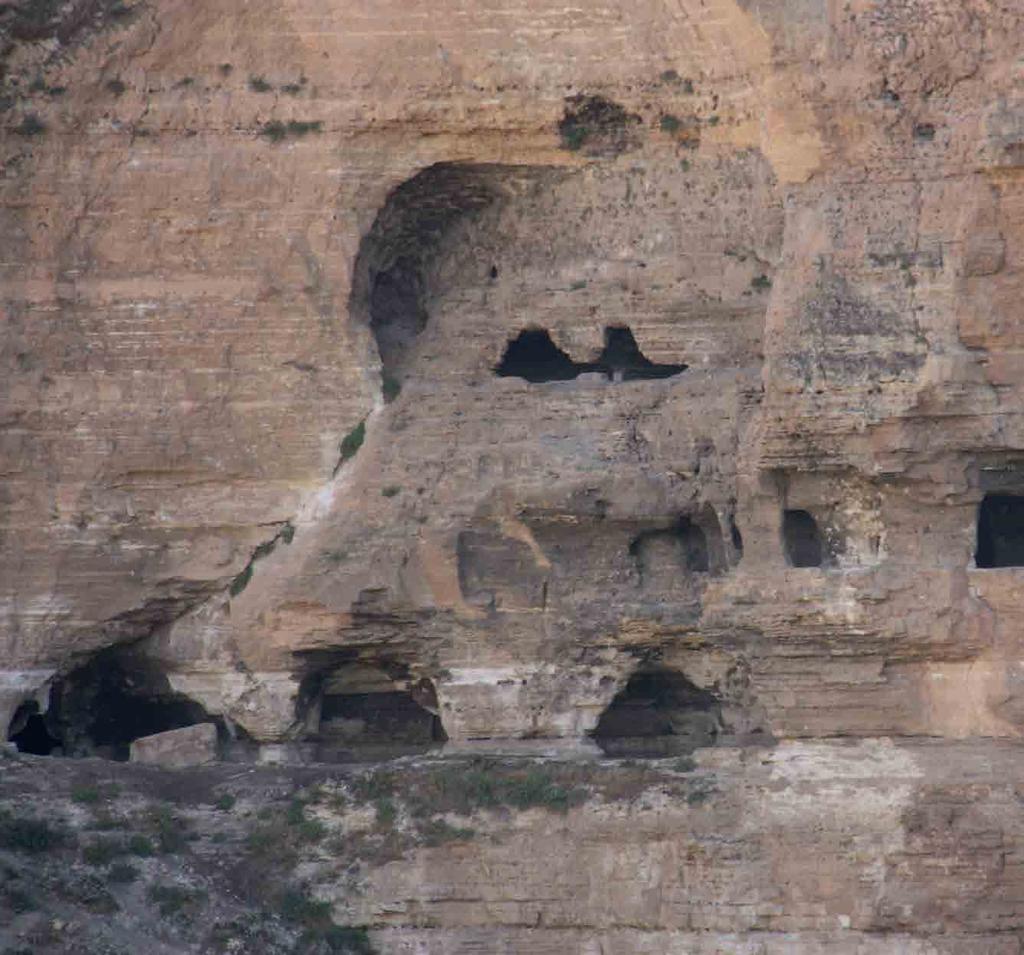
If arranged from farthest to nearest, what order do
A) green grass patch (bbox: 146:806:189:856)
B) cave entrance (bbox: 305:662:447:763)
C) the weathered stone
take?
cave entrance (bbox: 305:662:447:763)
the weathered stone
green grass patch (bbox: 146:806:189:856)

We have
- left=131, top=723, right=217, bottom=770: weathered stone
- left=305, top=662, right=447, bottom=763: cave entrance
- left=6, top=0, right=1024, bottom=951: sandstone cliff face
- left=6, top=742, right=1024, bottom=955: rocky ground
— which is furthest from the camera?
left=305, top=662, right=447, bottom=763: cave entrance

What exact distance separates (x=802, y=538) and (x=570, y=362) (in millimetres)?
3319

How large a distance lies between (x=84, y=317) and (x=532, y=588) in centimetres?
525

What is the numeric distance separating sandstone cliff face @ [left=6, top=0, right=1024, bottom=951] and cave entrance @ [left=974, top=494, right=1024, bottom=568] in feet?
0.17

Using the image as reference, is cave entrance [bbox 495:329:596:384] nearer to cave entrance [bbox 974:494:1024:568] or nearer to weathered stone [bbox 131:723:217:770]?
cave entrance [bbox 974:494:1024:568]

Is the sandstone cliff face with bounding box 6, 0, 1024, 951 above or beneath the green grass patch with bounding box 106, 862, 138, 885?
above

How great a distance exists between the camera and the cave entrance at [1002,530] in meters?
35.2

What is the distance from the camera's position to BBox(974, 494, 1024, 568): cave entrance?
35.2 metres

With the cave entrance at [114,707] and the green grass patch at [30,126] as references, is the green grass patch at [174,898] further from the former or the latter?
the green grass patch at [30,126]

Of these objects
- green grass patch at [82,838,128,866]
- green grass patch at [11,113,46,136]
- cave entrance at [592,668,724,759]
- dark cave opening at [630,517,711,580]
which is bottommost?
green grass patch at [82,838,128,866]

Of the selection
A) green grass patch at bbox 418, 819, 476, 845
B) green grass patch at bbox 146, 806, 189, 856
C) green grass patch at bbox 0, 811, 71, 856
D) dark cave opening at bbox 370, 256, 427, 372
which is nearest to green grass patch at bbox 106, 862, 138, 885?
green grass patch at bbox 146, 806, 189, 856

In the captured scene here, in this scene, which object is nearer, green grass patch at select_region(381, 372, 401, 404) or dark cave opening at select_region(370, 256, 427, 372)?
green grass patch at select_region(381, 372, 401, 404)

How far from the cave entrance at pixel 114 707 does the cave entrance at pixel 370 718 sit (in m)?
1.17

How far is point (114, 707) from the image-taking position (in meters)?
37.1
